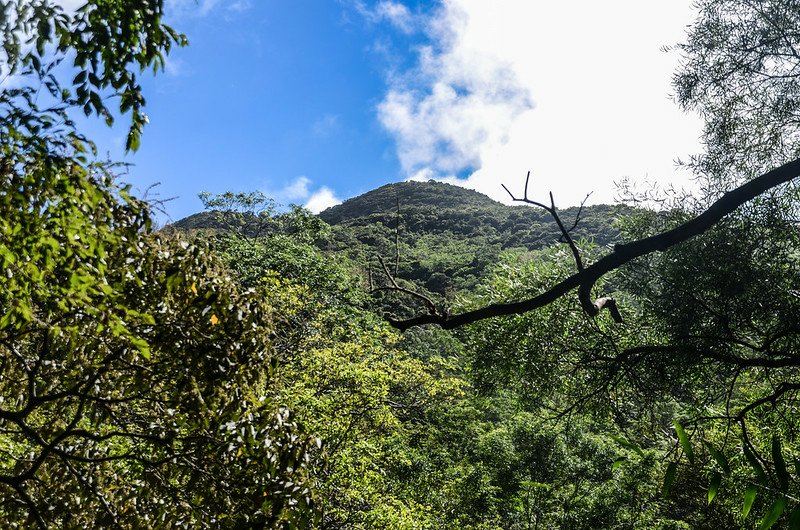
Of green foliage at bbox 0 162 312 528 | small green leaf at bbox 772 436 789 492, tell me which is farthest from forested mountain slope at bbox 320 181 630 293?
small green leaf at bbox 772 436 789 492

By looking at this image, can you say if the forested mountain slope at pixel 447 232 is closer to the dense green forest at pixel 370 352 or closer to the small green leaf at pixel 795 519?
the dense green forest at pixel 370 352

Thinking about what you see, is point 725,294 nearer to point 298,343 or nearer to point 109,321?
point 109,321

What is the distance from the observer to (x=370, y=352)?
1495 centimetres

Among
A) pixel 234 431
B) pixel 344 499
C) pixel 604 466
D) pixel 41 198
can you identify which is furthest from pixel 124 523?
pixel 604 466

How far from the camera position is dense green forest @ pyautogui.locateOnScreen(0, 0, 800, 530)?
241 cm

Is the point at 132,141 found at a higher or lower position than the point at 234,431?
higher

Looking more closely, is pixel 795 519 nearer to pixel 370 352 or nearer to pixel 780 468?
pixel 780 468

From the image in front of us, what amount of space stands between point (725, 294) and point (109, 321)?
655cm

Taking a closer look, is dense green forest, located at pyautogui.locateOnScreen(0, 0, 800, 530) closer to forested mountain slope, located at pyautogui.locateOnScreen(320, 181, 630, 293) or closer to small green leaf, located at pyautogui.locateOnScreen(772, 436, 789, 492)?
small green leaf, located at pyautogui.locateOnScreen(772, 436, 789, 492)

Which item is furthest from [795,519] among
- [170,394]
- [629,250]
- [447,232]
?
[447,232]

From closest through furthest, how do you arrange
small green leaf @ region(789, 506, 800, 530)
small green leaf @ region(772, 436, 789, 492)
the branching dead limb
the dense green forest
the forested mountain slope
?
small green leaf @ region(789, 506, 800, 530) → small green leaf @ region(772, 436, 789, 492) → the dense green forest → the branching dead limb → the forested mountain slope

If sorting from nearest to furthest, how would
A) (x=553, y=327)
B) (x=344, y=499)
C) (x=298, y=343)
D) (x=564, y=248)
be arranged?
(x=553, y=327) → (x=564, y=248) → (x=344, y=499) → (x=298, y=343)

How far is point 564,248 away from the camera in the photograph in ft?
31.4

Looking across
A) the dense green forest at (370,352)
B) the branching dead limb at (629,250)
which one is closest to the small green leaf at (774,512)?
the dense green forest at (370,352)
